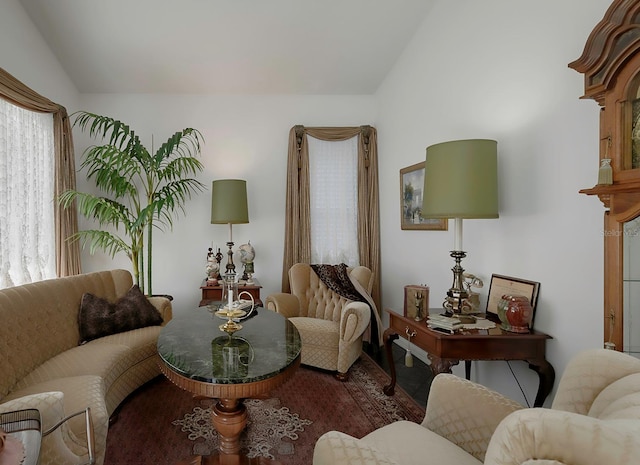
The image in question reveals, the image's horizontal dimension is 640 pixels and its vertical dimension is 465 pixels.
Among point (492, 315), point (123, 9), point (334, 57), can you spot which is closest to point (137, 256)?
point (123, 9)

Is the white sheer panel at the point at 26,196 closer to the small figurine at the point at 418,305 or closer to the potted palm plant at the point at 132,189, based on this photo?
the potted palm plant at the point at 132,189

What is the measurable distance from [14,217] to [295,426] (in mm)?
3073

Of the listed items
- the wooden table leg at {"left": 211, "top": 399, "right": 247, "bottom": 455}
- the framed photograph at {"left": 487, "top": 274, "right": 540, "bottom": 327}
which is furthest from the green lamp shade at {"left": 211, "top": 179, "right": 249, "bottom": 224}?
the framed photograph at {"left": 487, "top": 274, "right": 540, "bottom": 327}

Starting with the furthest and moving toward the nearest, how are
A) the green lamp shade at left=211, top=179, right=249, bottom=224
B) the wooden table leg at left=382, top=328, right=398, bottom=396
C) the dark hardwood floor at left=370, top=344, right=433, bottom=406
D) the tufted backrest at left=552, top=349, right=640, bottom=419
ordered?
the green lamp shade at left=211, top=179, right=249, bottom=224
the dark hardwood floor at left=370, top=344, right=433, bottom=406
the wooden table leg at left=382, top=328, right=398, bottom=396
the tufted backrest at left=552, top=349, right=640, bottom=419

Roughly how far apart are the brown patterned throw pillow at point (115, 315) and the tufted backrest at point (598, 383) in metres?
3.06

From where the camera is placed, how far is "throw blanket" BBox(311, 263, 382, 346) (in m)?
3.58

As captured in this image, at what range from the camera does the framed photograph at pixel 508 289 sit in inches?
81.4

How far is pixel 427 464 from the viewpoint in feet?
4.14

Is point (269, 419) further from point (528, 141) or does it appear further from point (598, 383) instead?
point (528, 141)

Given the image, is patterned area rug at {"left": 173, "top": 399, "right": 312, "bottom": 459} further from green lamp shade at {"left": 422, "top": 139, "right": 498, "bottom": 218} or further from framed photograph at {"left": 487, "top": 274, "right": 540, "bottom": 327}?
green lamp shade at {"left": 422, "top": 139, "right": 498, "bottom": 218}

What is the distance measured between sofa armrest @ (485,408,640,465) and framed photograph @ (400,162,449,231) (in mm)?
2608

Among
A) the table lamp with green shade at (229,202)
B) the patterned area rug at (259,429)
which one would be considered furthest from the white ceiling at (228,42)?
the patterned area rug at (259,429)

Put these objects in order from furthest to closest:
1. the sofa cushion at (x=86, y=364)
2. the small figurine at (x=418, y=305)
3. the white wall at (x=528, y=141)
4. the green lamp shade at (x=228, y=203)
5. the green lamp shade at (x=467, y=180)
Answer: the green lamp shade at (x=228, y=203)
the small figurine at (x=418, y=305)
the sofa cushion at (x=86, y=364)
the green lamp shade at (x=467, y=180)
the white wall at (x=528, y=141)

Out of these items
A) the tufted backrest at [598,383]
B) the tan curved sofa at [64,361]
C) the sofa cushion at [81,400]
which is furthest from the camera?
the sofa cushion at [81,400]
